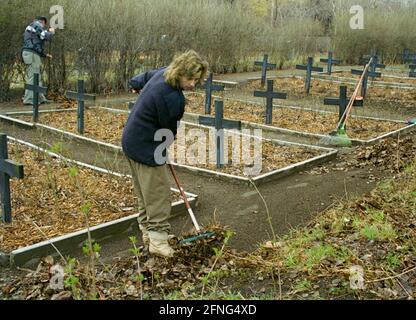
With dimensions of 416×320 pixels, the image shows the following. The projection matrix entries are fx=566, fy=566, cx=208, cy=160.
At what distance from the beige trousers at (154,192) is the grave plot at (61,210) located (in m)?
0.54

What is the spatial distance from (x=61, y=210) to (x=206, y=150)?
3.44 metres

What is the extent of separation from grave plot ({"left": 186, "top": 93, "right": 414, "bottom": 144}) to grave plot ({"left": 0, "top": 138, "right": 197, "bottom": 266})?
4.57 metres

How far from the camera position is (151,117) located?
5031 millimetres

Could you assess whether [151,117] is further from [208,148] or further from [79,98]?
[79,98]

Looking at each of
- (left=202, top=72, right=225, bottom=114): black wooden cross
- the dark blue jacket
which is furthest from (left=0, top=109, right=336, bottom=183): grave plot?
the dark blue jacket

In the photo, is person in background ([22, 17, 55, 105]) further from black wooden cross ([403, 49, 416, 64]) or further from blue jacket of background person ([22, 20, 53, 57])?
black wooden cross ([403, 49, 416, 64])

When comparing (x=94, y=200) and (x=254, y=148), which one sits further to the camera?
(x=254, y=148)

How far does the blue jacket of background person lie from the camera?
42.0ft

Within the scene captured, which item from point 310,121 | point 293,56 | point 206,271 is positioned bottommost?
point 206,271

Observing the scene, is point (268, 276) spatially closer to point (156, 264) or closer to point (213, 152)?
point (156, 264)

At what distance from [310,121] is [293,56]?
536 inches

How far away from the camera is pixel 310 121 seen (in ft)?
40.0

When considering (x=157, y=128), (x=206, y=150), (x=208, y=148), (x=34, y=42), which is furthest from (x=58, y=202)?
(x=34, y=42)
